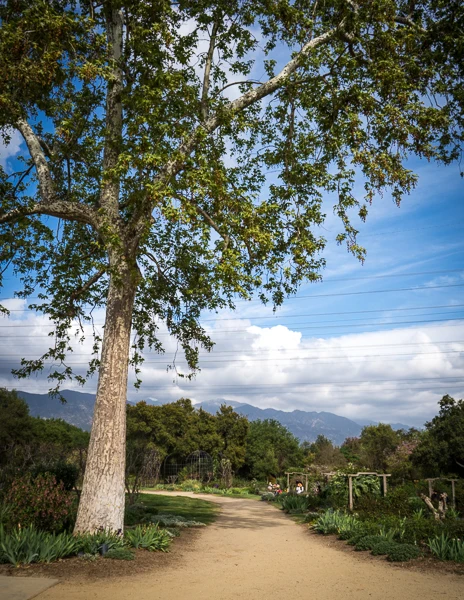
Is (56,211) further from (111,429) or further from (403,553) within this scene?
(403,553)

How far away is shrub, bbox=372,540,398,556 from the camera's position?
30.5ft

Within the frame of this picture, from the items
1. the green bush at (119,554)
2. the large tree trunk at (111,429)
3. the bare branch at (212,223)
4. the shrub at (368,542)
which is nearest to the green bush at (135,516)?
the large tree trunk at (111,429)

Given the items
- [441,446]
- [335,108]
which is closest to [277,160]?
[335,108]

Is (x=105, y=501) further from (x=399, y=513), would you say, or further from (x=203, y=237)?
(x=399, y=513)

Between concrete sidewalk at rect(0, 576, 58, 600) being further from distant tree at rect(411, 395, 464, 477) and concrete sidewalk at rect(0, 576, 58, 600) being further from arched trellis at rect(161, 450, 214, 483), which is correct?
arched trellis at rect(161, 450, 214, 483)

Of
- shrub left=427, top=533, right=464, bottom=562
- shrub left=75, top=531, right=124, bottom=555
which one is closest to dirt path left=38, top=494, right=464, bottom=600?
shrub left=427, top=533, right=464, bottom=562

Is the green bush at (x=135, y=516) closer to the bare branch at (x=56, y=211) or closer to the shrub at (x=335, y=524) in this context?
the shrub at (x=335, y=524)

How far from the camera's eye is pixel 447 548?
876 cm

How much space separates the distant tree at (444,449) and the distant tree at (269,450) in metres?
18.4

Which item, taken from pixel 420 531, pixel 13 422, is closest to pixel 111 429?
pixel 420 531

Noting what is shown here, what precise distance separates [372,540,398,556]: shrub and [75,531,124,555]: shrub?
4.98 metres

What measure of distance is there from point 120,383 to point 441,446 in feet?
69.5

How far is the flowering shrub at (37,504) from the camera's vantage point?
886 centimetres

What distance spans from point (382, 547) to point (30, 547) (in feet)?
21.4
